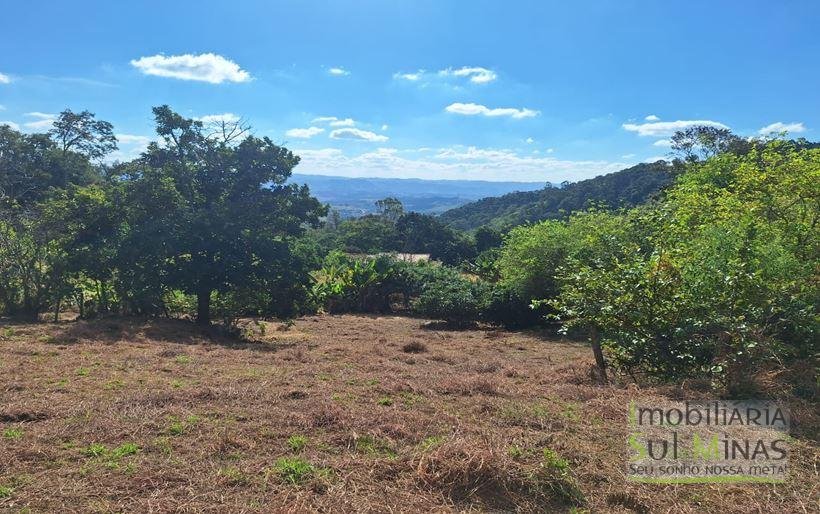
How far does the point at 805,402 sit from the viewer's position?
5.21 meters

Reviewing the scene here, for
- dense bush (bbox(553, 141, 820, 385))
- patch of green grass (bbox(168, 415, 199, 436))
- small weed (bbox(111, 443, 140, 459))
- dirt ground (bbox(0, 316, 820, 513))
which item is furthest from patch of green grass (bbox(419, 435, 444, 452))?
dense bush (bbox(553, 141, 820, 385))

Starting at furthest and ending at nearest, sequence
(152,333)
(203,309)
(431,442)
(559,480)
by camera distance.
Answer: (203,309) → (152,333) → (431,442) → (559,480)

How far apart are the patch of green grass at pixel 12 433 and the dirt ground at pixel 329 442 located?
3 cm

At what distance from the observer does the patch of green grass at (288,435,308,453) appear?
14.4 ft

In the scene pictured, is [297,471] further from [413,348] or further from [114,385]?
[413,348]

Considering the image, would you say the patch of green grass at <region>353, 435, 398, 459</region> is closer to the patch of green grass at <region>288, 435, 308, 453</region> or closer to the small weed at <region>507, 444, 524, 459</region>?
the patch of green grass at <region>288, 435, 308, 453</region>

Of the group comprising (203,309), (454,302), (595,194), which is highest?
(595,194)

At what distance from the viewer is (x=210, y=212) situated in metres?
13.2

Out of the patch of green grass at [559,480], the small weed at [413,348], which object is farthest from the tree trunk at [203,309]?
the patch of green grass at [559,480]

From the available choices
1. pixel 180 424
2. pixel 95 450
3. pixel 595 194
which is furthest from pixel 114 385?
pixel 595 194

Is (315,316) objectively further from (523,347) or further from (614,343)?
(614,343)

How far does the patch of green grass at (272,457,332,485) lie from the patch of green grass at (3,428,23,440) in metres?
2.47

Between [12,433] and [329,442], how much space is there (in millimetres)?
2875

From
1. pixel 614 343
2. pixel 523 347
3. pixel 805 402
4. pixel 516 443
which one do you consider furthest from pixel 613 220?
pixel 516 443
